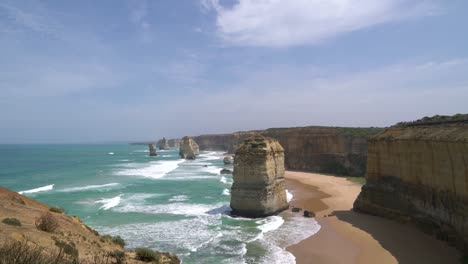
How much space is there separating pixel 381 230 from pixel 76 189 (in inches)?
1395

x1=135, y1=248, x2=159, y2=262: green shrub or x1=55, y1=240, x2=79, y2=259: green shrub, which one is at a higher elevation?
x1=55, y1=240, x2=79, y2=259: green shrub

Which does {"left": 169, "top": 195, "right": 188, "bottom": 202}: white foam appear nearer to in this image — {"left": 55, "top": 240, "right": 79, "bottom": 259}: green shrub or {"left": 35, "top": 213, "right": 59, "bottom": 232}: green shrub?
{"left": 35, "top": 213, "right": 59, "bottom": 232}: green shrub

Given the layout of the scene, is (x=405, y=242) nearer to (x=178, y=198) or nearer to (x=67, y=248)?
(x=67, y=248)

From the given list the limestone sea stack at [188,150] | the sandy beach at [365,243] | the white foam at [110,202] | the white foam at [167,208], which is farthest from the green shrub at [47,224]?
the limestone sea stack at [188,150]

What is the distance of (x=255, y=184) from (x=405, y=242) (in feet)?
36.4

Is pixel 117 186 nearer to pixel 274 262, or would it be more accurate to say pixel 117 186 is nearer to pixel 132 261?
pixel 274 262

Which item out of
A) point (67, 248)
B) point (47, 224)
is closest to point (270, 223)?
point (47, 224)

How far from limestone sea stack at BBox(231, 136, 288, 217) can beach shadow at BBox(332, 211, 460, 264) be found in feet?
18.6

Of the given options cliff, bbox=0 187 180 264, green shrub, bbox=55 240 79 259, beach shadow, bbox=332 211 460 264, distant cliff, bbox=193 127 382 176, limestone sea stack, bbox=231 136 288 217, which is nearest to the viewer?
cliff, bbox=0 187 180 264

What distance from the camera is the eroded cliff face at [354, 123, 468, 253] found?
56.3 ft

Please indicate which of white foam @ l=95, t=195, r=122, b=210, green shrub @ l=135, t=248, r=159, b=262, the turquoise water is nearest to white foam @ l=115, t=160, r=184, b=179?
the turquoise water

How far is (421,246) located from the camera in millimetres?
18359

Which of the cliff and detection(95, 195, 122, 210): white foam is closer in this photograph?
the cliff

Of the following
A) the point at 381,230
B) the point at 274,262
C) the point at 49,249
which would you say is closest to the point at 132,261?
the point at 49,249
